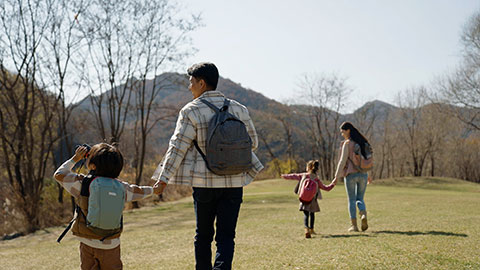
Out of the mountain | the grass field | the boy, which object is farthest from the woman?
the mountain

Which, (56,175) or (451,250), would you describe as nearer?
(56,175)

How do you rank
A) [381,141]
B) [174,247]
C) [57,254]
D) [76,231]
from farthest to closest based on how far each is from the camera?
[381,141], [57,254], [174,247], [76,231]

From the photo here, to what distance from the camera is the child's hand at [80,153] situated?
3.90 metres

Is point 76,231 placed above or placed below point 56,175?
below

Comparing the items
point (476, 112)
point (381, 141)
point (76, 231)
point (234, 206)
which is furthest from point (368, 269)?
point (381, 141)

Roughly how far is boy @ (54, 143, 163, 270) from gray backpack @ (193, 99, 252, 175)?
647mm

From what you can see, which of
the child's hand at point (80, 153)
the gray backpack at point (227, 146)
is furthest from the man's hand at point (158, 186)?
the child's hand at point (80, 153)

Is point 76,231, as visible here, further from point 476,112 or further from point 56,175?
point 476,112

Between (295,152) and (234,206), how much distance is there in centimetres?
5816

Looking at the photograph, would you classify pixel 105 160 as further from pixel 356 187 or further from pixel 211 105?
pixel 356 187

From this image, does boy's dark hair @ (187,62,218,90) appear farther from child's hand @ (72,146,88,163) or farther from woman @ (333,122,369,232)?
woman @ (333,122,369,232)

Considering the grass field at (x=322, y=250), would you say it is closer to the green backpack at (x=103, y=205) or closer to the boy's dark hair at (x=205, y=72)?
the green backpack at (x=103, y=205)

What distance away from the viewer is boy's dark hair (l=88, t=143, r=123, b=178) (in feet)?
12.2

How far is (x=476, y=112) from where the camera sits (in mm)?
36219
